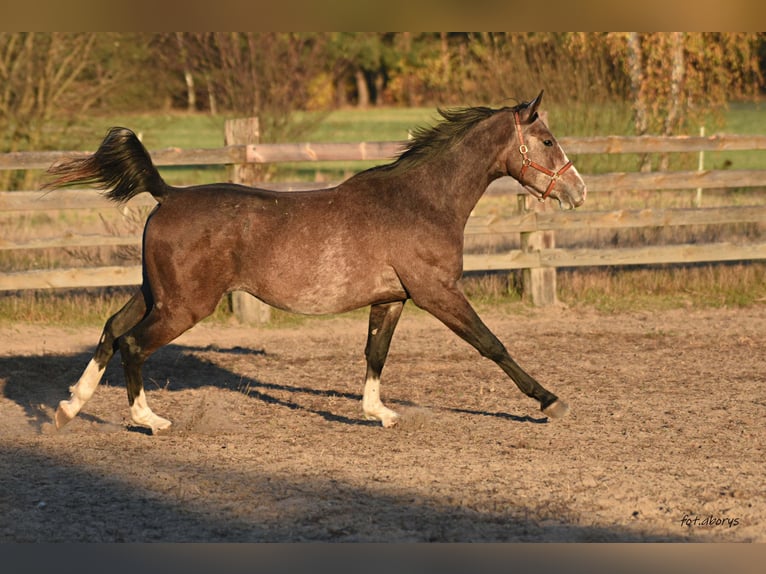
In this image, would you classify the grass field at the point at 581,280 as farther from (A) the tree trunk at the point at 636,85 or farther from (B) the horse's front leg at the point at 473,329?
(B) the horse's front leg at the point at 473,329

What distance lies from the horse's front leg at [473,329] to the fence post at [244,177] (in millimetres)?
3768

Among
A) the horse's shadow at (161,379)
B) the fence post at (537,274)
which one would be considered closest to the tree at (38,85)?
the horse's shadow at (161,379)

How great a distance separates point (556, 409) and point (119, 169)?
2943 mm

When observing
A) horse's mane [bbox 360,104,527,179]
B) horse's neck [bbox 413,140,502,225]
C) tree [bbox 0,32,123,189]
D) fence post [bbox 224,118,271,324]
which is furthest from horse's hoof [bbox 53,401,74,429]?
tree [bbox 0,32,123,189]

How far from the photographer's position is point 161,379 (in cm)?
733

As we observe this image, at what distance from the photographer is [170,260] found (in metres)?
5.55

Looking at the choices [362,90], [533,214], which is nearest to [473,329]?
[533,214]

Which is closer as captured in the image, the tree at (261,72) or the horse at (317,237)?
the horse at (317,237)

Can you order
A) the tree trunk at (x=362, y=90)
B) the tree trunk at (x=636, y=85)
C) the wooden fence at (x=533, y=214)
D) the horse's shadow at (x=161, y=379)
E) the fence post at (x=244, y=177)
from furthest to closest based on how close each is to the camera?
the tree trunk at (x=362, y=90), the tree trunk at (x=636, y=85), the fence post at (x=244, y=177), the wooden fence at (x=533, y=214), the horse's shadow at (x=161, y=379)

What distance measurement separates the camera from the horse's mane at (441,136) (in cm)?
592

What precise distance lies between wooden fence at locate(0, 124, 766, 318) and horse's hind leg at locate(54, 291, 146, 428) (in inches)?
127

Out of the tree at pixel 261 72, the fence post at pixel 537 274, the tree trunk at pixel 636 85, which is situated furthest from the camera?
the tree at pixel 261 72
